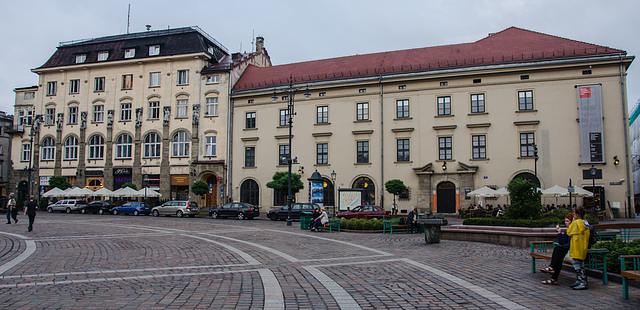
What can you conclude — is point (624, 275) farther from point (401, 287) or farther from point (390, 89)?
point (390, 89)

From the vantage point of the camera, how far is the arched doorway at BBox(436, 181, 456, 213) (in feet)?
133

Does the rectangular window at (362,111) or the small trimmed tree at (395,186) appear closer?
the small trimmed tree at (395,186)

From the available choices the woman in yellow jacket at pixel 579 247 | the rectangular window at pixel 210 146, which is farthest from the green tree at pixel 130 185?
the woman in yellow jacket at pixel 579 247

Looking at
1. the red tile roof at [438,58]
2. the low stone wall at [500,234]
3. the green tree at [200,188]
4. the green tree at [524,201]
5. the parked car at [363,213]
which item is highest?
the red tile roof at [438,58]

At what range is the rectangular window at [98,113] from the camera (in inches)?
2167

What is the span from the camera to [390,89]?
43.9 metres

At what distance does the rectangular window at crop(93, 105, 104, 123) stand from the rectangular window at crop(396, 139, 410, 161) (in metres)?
Result: 31.1

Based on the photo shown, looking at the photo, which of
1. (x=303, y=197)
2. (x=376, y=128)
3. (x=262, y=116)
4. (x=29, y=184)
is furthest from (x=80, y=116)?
(x=376, y=128)

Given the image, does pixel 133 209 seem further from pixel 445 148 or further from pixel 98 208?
pixel 445 148

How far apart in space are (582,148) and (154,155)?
1468 inches

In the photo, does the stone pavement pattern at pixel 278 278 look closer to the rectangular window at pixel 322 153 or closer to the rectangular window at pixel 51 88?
the rectangular window at pixel 322 153

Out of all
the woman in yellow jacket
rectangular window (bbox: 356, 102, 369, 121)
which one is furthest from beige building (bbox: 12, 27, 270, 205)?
the woman in yellow jacket

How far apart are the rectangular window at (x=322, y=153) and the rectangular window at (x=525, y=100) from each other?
51.7ft

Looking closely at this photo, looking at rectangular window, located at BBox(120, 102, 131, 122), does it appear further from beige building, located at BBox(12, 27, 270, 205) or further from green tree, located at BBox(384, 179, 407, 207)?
green tree, located at BBox(384, 179, 407, 207)
